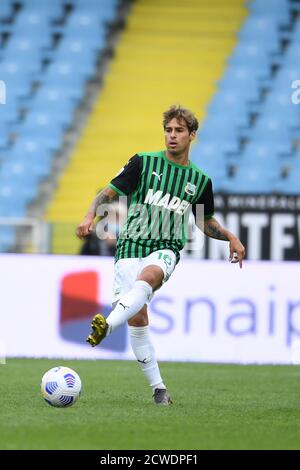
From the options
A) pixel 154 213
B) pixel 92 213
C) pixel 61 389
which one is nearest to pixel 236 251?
pixel 154 213

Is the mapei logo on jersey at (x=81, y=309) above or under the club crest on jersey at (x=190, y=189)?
above

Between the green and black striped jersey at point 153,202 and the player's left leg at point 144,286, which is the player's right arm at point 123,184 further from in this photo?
the player's left leg at point 144,286

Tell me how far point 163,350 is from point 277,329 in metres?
1.39

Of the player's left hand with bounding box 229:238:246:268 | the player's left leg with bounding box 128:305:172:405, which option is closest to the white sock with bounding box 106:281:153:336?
the player's left leg with bounding box 128:305:172:405

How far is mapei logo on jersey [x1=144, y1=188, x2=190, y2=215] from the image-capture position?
8039mm

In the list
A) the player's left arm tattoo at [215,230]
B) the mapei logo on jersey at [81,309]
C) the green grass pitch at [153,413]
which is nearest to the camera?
the green grass pitch at [153,413]

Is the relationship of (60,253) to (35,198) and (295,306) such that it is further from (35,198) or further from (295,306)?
(35,198)

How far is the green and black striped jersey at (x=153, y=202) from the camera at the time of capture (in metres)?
7.99

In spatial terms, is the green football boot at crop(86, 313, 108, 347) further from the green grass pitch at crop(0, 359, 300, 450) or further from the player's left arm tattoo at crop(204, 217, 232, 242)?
the player's left arm tattoo at crop(204, 217, 232, 242)

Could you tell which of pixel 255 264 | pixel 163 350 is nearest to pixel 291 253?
pixel 255 264

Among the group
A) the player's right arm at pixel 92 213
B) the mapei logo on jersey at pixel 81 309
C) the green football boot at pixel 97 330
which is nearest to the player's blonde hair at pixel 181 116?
the player's right arm at pixel 92 213

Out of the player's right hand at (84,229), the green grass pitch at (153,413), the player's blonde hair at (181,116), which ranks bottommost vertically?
the green grass pitch at (153,413)

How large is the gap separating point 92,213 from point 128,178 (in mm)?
489

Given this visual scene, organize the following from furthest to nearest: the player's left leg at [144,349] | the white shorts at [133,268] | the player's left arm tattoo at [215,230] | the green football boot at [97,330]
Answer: the player's left arm tattoo at [215,230], the player's left leg at [144,349], the white shorts at [133,268], the green football boot at [97,330]
